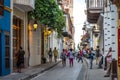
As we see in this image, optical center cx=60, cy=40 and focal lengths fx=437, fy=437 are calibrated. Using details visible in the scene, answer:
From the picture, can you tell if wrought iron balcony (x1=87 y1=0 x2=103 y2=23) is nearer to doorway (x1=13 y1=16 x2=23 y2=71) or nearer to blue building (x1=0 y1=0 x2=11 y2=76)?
doorway (x1=13 y1=16 x2=23 y2=71)

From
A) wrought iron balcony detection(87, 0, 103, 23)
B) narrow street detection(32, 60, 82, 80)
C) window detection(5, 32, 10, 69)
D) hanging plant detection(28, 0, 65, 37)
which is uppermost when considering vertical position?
wrought iron balcony detection(87, 0, 103, 23)

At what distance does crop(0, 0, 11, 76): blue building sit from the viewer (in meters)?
26.2

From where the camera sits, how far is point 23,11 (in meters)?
35.3

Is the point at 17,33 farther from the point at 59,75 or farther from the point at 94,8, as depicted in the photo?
the point at 94,8

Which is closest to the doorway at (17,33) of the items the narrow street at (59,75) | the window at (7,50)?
the narrow street at (59,75)

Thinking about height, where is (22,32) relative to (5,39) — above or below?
above

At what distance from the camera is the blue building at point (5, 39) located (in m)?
26.2

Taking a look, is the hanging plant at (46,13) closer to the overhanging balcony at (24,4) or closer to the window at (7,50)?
the overhanging balcony at (24,4)

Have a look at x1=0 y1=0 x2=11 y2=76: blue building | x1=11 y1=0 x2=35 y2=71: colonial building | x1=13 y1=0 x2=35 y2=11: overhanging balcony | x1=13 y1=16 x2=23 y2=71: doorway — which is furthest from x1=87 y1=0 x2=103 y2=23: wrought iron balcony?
x1=0 y1=0 x2=11 y2=76: blue building

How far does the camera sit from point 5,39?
27.2 meters

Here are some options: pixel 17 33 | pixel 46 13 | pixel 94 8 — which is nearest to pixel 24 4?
pixel 17 33

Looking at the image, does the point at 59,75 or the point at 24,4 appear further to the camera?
the point at 24,4

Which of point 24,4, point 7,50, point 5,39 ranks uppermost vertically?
point 24,4

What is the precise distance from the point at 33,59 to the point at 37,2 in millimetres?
5731
